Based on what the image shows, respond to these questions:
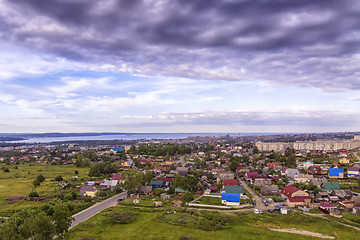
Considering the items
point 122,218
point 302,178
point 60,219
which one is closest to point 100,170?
point 122,218

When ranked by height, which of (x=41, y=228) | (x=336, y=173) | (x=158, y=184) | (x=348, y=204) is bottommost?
(x=158, y=184)

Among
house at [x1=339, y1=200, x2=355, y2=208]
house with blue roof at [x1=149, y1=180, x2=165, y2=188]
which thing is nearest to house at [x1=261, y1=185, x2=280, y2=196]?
house at [x1=339, y1=200, x2=355, y2=208]

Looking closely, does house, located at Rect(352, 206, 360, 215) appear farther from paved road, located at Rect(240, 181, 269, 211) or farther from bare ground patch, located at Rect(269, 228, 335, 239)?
bare ground patch, located at Rect(269, 228, 335, 239)

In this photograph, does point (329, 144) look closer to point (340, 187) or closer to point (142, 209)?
point (340, 187)

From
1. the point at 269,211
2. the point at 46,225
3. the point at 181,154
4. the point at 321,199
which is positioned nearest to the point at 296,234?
the point at 269,211

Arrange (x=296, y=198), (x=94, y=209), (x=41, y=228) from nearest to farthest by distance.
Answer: (x=41, y=228) → (x=94, y=209) → (x=296, y=198)

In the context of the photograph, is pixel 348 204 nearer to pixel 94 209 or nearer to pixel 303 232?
pixel 303 232

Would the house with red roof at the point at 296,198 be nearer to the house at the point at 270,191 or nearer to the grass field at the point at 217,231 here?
the house at the point at 270,191
